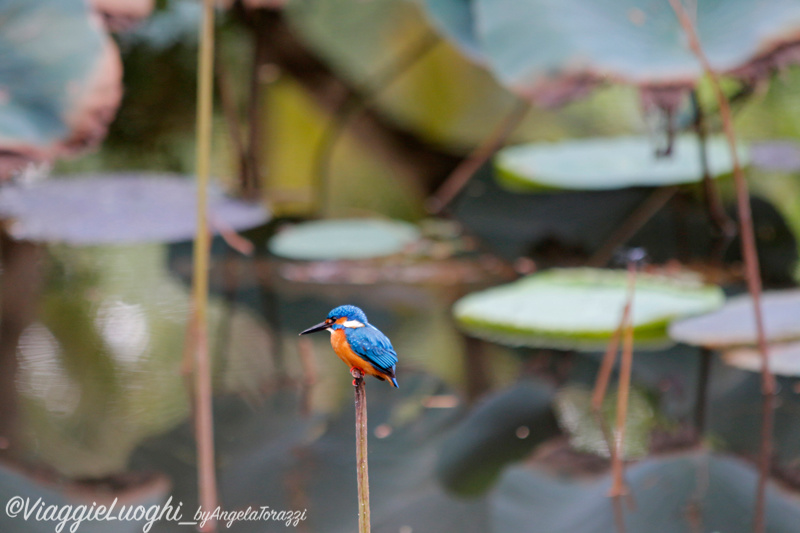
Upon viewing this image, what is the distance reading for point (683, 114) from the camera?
2.64 metres

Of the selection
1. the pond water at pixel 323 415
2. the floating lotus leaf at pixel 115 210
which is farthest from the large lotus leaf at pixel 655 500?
the floating lotus leaf at pixel 115 210

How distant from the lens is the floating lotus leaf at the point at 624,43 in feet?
4.62

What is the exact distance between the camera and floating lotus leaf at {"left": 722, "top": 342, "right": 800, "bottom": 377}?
1.33m

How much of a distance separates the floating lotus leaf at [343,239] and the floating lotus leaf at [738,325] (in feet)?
2.73

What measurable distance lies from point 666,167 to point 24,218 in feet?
6.28

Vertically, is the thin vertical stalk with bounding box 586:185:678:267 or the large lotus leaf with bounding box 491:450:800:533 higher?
the thin vertical stalk with bounding box 586:185:678:267

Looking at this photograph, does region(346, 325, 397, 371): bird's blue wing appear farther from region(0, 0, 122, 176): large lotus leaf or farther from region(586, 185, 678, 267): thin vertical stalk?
region(586, 185, 678, 267): thin vertical stalk

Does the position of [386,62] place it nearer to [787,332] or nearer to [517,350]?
[517,350]

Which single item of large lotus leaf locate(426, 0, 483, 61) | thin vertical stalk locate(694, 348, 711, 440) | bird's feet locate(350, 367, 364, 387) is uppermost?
large lotus leaf locate(426, 0, 483, 61)

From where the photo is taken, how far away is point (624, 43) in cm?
149

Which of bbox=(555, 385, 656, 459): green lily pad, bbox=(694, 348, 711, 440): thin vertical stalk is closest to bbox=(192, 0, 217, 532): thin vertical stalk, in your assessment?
bbox=(555, 385, 656, 459): green lily pad

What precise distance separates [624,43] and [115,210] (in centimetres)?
148

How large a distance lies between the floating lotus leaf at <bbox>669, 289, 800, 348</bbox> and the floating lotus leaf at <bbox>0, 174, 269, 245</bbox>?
1199mm

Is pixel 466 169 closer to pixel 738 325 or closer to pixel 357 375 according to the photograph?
pixel 738 325
